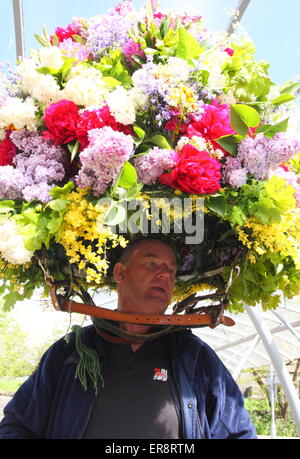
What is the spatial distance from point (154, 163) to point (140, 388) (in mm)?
1014

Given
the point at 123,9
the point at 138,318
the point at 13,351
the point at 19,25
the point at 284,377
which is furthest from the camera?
the point at 13,351

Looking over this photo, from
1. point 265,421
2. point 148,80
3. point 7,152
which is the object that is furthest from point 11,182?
point 265,421

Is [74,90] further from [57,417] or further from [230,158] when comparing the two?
[57,417]

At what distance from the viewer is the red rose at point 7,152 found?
200 centimetres

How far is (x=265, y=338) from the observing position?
799 cm

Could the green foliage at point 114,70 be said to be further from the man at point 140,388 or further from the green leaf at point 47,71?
the man at point 140,388

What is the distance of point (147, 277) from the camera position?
2.20 meters

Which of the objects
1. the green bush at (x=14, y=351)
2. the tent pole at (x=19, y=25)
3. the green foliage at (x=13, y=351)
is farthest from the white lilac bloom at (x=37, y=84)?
the green foliage at (x=13, y=351)

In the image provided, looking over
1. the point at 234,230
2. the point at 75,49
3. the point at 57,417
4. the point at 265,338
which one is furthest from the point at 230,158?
the point at 265,338

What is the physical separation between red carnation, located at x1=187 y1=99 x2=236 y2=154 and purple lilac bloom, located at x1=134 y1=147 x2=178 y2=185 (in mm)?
178

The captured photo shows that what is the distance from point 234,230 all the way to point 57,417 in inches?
44.8

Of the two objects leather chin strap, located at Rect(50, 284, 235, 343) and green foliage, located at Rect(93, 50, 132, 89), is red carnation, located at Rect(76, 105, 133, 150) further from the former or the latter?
leather chin strap, located at Rect(50, 284, 235, 343)

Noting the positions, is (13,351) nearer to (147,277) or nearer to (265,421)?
(265,421)

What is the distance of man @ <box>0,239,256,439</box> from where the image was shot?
197cm
